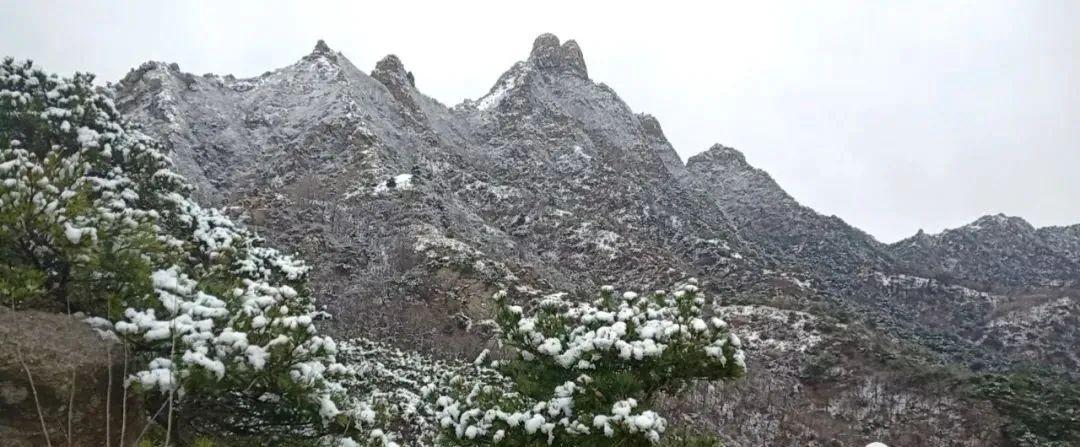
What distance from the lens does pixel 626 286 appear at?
51.5 meters

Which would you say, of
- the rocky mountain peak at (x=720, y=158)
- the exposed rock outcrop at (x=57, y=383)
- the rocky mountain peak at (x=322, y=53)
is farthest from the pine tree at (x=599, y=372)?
the rocky mountain peak at (x=720, y=158)

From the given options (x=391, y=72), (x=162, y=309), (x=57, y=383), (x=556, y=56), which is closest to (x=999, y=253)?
(x=556, y=56)

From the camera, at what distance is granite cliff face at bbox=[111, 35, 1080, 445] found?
130 feet

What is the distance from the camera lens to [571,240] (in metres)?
58.4

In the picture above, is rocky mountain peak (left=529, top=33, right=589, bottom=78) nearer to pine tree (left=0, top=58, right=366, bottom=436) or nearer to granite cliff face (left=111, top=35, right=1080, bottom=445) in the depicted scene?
granite cliff face (left=111, top=35, right=1080, bottom=445)

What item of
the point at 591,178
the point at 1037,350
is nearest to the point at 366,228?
the point at 591,178

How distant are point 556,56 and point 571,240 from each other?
50752 millimetres

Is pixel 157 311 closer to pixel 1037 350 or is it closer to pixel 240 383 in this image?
pixel 240 383

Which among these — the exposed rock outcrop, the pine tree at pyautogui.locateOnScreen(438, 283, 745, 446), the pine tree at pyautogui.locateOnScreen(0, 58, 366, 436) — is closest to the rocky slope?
the pine tree at pyautogui.locateOnScreen(438, 283, 745, 446)

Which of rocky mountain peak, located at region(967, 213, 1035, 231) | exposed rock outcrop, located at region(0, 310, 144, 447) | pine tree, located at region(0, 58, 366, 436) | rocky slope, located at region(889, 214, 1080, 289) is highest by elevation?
rocky mountain peak, located at region(967, 213, 1035, 231)

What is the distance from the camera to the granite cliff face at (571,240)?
1560 inches

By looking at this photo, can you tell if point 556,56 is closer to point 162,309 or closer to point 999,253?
point 999,253

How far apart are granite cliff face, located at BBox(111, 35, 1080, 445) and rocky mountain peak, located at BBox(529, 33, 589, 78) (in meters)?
0.56

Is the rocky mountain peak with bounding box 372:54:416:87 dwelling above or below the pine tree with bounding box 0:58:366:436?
above
